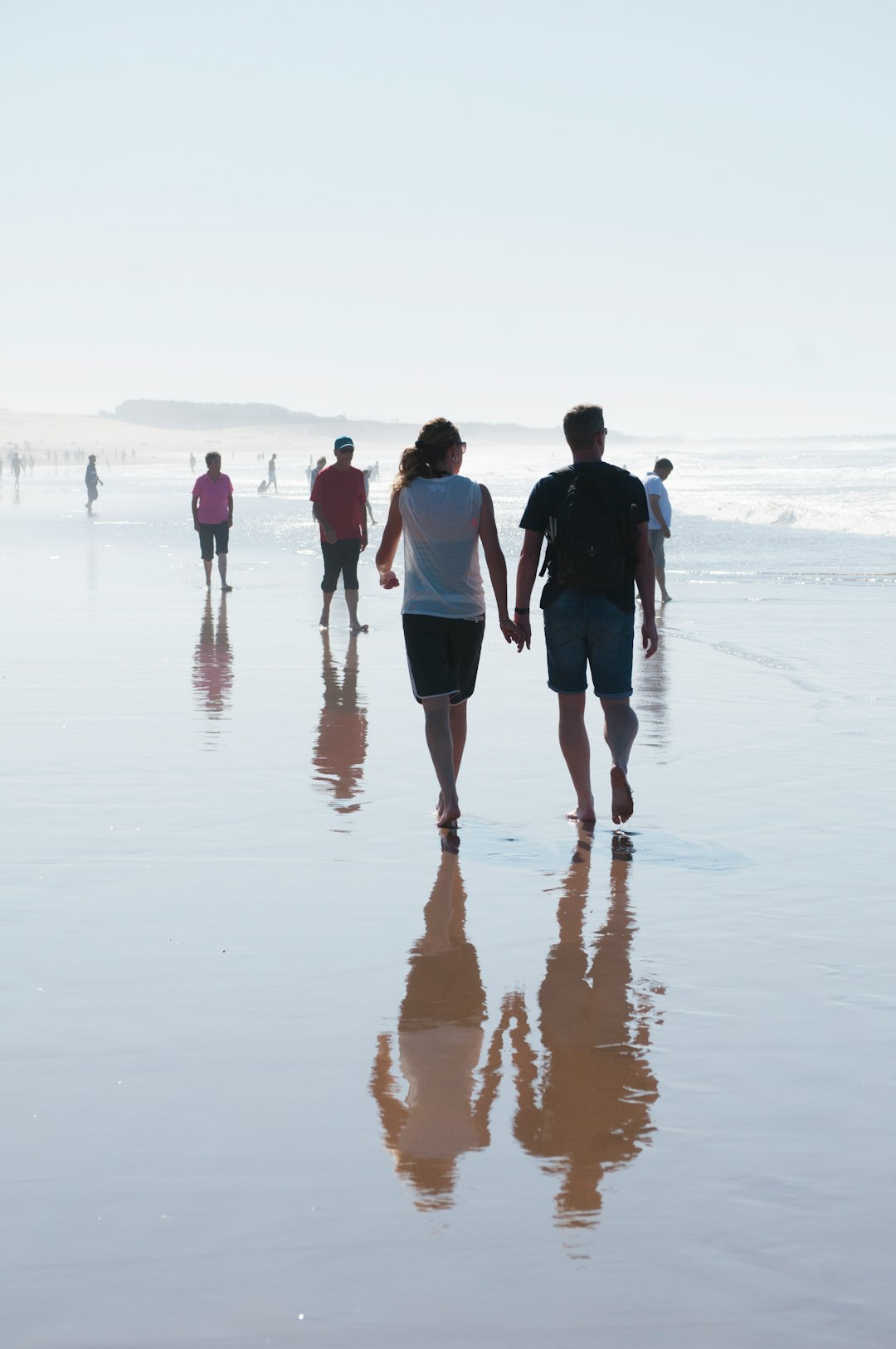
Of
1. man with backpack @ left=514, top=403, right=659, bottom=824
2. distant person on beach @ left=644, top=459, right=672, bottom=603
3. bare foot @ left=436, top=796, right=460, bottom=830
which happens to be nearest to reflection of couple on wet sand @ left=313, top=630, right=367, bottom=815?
bare foot @ left=436, top=796, right=460, bottom=830

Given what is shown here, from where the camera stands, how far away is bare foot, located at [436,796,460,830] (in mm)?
6500

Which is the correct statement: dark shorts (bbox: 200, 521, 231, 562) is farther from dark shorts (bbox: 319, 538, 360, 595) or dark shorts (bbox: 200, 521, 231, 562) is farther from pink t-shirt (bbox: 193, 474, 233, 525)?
dark shorts (bbox: 319, 538, 360, 595)

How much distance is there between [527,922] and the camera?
5.20 m

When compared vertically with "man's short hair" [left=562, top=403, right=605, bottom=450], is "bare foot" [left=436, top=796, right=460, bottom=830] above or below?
below

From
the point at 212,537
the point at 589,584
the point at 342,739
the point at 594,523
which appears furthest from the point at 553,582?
the point at 212,537

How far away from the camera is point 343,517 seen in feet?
43.9

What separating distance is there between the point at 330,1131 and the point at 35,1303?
87 cm

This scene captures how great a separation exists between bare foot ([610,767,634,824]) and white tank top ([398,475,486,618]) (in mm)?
912

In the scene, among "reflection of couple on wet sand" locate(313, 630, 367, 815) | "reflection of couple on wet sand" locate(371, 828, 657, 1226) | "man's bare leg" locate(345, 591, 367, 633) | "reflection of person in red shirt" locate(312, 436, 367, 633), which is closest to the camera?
"reflection of couple on wet sand" locate(371, 828, 657, 1226)

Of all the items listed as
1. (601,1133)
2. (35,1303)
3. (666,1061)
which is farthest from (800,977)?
(35,1303)

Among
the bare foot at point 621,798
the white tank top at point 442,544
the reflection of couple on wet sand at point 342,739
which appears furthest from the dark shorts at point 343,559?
the bare foot at point 621,798

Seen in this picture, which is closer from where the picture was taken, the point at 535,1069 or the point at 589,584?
the point at 535,1069

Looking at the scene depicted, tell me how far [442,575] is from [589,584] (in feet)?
2.06

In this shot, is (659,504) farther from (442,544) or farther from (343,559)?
(442,544)
